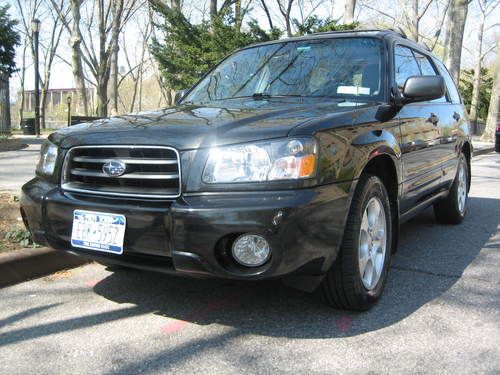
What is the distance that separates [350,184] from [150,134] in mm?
1089

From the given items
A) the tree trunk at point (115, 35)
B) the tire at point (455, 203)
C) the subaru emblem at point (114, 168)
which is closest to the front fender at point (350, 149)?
the subaru emblem at point (114, 168)

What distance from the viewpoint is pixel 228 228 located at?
2.57m

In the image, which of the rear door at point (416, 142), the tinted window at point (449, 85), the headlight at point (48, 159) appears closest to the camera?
the headlight at point (48, 159)

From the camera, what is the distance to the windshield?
3.79 metres

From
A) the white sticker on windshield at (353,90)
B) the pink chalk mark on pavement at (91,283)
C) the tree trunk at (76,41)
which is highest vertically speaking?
the tree trunk at (76,41)

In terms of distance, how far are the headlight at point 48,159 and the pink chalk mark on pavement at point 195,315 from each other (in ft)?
3.71

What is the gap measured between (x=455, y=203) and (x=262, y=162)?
3.62 metres

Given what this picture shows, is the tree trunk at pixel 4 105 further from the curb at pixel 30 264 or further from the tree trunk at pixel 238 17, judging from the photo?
the curb at pixel 30 264

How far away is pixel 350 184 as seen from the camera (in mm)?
2943

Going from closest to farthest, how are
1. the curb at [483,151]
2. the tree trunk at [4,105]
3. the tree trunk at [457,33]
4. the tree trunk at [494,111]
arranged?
the tree trunk at [4,105], the curb at [483,151], the tree trunk at [457,33], the tree trunk at [494,111]

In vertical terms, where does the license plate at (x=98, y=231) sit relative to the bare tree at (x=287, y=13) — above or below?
below

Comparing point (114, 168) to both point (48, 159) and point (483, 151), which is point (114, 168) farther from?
point (483, 151)

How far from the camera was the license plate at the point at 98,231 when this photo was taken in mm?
2833

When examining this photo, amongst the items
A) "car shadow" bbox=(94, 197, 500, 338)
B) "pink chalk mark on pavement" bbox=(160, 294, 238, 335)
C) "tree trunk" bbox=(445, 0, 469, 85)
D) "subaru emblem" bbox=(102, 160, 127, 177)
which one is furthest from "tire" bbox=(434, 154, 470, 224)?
"tree trunk" bbox=(445, 0, 469, 85)
